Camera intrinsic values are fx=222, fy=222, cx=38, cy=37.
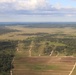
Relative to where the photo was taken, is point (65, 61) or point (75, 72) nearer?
point (75, 72)

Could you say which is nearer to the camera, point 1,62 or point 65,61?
point 1,62

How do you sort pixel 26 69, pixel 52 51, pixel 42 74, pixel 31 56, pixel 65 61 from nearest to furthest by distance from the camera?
pixel 42 74 < pixel 26 69 < pixel 65 61 < pixel 31 56 < pixel 52 51

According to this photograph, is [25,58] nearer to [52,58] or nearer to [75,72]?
[52,58]

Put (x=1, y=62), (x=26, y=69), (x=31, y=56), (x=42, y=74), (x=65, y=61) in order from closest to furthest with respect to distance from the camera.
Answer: (x=42, y=74)
(x=26, y=69)
(x=1, y=62)
(x=65, y=61)
(x=31, y=56)

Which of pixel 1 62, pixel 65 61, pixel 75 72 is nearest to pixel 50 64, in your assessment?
pixel 65 61

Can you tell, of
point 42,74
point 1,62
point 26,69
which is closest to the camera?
point 42,74

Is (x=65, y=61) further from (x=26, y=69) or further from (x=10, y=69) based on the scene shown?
(x=10, y=69)

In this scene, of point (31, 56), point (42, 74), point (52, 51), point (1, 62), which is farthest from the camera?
point (52, 51)

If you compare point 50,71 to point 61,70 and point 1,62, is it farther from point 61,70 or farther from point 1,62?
point 1,62

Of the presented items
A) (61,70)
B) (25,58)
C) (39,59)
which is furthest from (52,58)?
(61,70)
